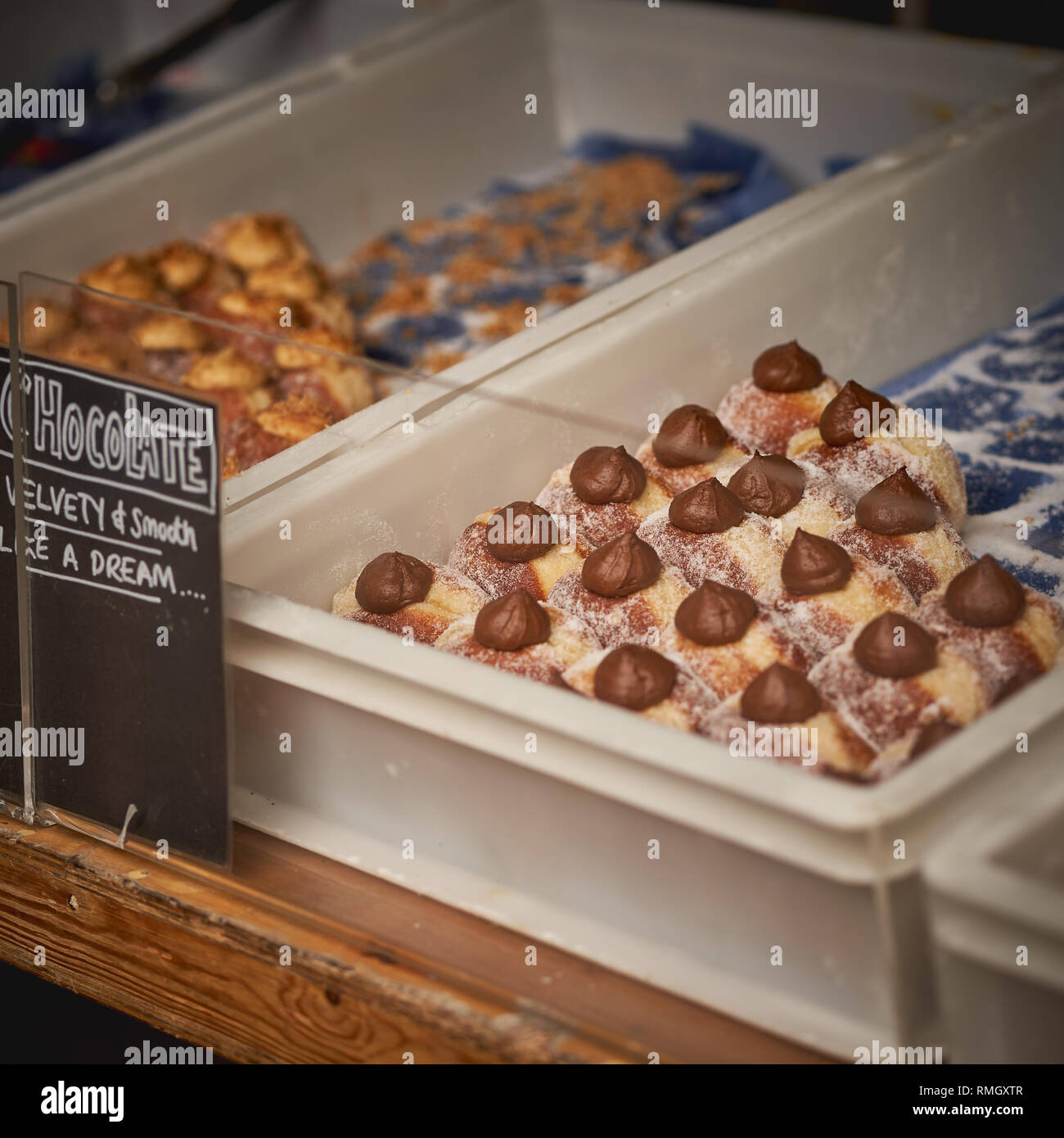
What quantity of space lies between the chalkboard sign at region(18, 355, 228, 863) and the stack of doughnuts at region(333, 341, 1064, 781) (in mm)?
271

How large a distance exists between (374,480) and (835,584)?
→ 544 millimetres

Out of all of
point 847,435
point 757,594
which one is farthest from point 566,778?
point 847,435

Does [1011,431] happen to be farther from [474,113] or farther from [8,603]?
[474,113]

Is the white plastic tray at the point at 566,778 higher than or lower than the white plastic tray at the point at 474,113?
lower

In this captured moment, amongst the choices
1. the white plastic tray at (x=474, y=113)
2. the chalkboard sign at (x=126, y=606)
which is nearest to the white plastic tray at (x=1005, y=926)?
the chalkboard sign at (x=126, y=606)

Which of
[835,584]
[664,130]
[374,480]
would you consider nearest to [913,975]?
[835,584]

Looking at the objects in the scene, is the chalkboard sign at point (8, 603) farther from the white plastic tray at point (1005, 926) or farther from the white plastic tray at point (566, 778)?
the white plastic tray at point (1005, 926)

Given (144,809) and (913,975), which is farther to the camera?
(144,809)

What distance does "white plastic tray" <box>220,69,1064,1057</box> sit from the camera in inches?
45.9

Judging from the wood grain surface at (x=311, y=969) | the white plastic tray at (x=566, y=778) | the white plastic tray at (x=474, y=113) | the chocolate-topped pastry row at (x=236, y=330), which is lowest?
the wood grain surface at (x=311, y=969)

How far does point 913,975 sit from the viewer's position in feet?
3.87

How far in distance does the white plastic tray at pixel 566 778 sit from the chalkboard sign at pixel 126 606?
0.09m

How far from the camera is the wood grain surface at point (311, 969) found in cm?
125
